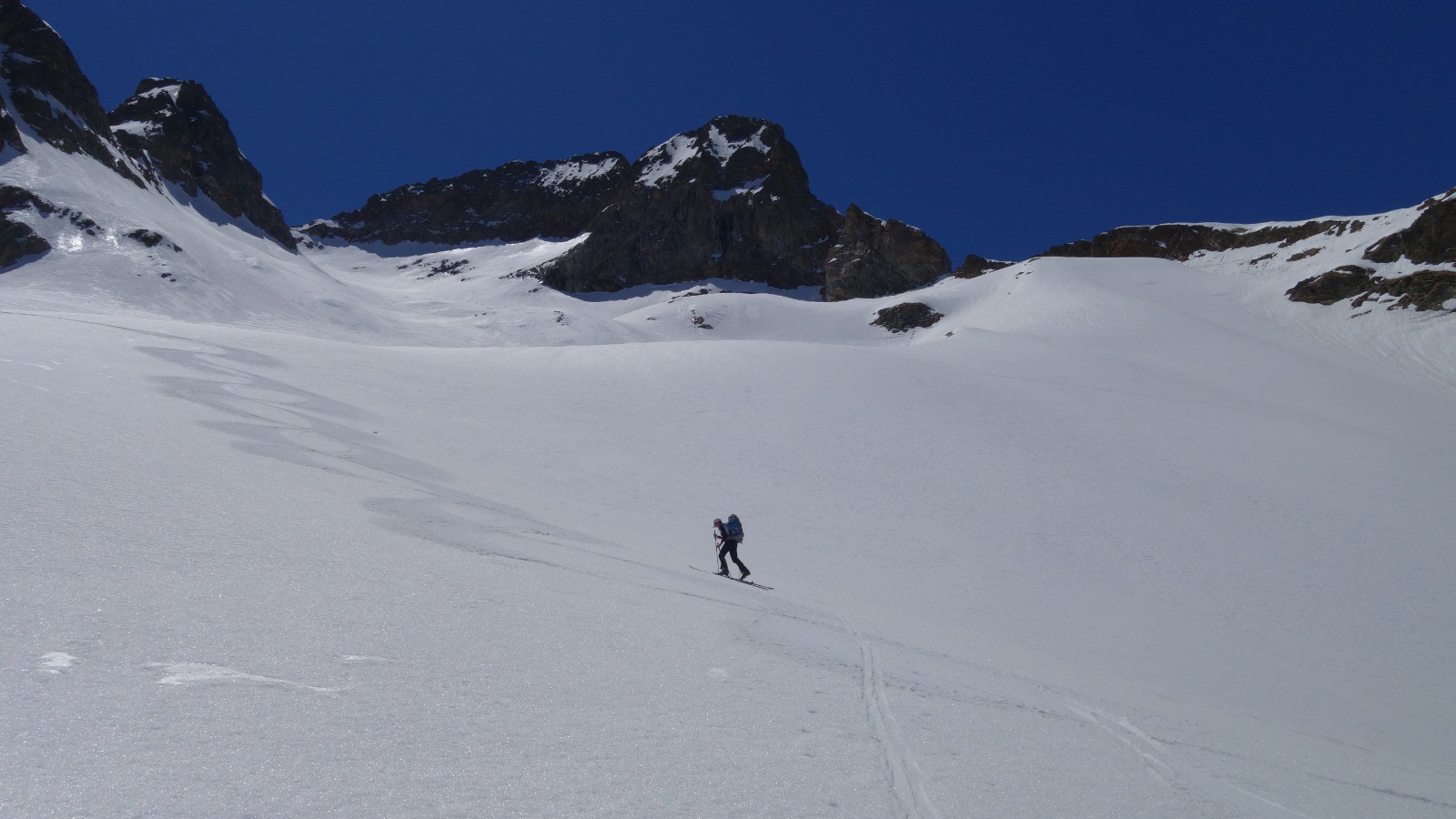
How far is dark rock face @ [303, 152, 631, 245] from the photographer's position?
175000mm

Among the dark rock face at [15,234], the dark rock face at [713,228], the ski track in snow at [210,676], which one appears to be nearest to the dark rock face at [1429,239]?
the ski track in snow at [210,676]

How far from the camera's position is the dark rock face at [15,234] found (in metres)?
52.0

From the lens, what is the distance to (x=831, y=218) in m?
130

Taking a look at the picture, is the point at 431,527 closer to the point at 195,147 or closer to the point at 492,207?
the point at 195,147

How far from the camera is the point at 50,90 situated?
7388 cm

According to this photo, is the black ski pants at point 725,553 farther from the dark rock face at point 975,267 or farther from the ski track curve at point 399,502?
the dark rock face at point 975,267

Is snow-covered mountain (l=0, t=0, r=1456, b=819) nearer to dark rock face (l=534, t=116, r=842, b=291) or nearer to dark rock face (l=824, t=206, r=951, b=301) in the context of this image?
dark rock face (l=824, t=206, r=951, b=301)

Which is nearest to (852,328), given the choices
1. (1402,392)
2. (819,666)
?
(1402,392)

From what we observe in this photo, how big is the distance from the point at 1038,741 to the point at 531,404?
21.4 m

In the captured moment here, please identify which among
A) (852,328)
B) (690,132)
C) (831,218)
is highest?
(690,132)

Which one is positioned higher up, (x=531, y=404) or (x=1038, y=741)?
(x=531, y=404)

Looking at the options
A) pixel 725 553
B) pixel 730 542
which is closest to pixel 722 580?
pixel 730 542

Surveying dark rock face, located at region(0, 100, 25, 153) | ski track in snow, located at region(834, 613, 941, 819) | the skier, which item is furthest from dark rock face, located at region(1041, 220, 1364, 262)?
dark rock face, located at region(0, 100, 25, 153)

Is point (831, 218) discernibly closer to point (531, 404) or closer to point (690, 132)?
point (690, 132)
